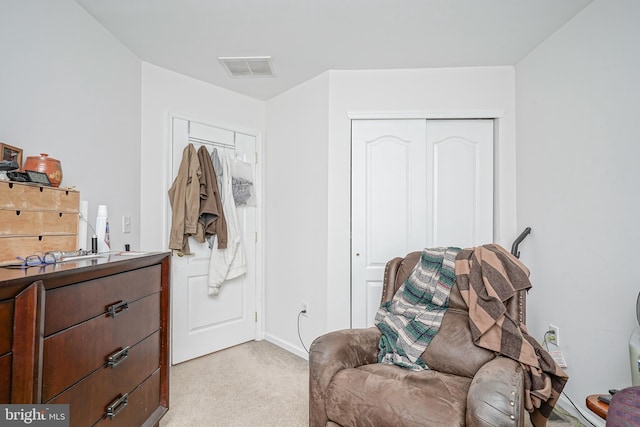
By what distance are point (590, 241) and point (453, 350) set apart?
1.08 m

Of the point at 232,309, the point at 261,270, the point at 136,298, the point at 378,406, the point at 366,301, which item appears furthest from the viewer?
the point at 261,270

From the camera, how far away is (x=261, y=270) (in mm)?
3059

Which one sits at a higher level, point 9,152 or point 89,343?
point 9,152

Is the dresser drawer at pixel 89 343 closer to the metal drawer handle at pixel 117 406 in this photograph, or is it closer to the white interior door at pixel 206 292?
the metal drawer handle at pixel 117 406

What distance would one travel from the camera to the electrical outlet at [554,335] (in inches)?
76.6

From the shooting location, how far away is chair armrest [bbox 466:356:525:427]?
1011 mm

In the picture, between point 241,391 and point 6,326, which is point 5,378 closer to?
point 6,326

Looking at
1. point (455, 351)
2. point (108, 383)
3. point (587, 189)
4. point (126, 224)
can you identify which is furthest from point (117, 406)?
point (587, 189)

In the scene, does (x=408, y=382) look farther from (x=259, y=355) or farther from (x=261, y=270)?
(x=261, y=270)

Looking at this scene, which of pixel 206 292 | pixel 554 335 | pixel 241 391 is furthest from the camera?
pixel 206 292

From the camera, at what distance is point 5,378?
0.85m

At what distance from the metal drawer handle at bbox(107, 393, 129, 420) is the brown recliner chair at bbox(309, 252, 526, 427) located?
0.82m

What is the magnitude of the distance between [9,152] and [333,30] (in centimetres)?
183

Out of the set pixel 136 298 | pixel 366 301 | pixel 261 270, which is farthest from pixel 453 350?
pixel 261 270
